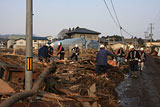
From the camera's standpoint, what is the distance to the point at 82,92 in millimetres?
6082

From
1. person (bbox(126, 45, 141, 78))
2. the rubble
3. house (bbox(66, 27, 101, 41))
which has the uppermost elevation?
house (bbox(66, 27, 101, 41))

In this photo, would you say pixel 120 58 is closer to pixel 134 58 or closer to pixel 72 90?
pixel 134 58

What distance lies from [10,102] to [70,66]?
19.7 ft

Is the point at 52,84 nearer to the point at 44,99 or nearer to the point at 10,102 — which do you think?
the point at 44,99

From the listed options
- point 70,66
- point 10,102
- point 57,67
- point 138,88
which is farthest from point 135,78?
point 10,102

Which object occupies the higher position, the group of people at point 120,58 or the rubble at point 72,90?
the group of people at point 120,58

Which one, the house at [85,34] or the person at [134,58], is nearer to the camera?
the person at [134,58]

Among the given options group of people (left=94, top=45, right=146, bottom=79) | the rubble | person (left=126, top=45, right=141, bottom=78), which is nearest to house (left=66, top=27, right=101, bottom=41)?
group of people (left=94, top=45, right=146, bottom=79)

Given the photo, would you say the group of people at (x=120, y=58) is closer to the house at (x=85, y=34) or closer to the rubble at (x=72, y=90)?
the rubble at (x=72, y=90)

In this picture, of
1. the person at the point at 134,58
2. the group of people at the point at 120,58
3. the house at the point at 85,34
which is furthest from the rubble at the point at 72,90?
the house at the point at 85,34

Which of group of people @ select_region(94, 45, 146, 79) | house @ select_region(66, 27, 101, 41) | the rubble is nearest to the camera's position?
the rubble

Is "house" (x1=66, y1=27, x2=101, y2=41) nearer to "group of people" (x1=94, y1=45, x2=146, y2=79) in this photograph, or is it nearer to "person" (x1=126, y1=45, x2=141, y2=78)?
"group of people" (x1=94, y1=45, x2=146, y2=79)

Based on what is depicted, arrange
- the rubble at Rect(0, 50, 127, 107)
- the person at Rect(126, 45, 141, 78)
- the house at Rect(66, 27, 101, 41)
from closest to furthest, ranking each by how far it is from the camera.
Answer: the rubble at Rect(0, 50, 127, 107), the person at Rect(126, 45, 141, 78), the house at Rect(66, 27, 101, 41)

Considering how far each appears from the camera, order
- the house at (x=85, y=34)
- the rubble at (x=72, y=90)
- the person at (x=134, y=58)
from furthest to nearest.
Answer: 1. the house at (x=85, y=34)
2. the person at (x=134, y=58)
3. the rubble at (x=72, y=90)
